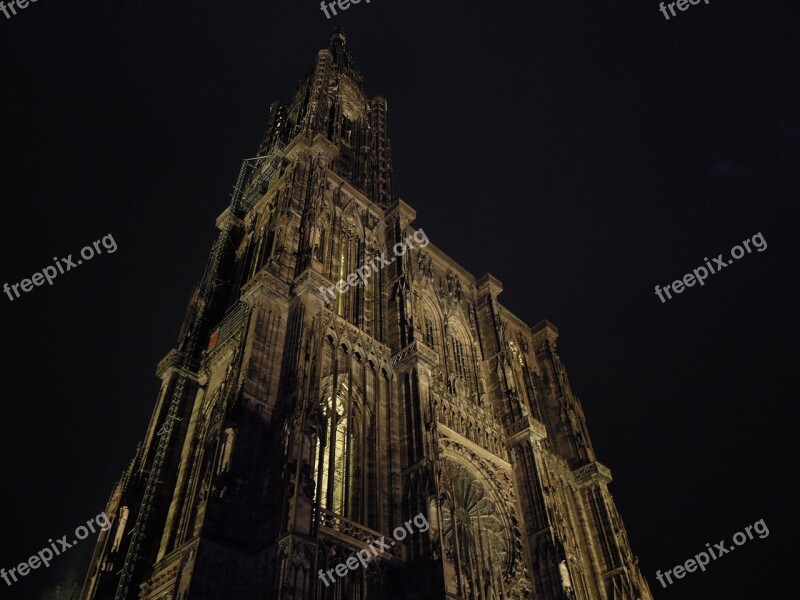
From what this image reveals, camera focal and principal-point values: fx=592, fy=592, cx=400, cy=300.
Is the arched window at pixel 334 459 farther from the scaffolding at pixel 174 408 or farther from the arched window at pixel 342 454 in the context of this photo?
the scaffolding at pixel 174 408

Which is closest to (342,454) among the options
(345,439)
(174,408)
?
(345,439)

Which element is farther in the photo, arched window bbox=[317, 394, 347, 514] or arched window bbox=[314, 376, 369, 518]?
arched window bbox=[314, 376, 369, 518]

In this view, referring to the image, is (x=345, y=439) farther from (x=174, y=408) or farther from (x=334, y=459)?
(x=174, y=408)

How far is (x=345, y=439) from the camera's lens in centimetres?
2267

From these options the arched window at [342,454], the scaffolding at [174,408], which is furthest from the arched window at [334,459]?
the scaffolding at [174,408]

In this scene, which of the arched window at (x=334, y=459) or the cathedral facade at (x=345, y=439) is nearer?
the cathedral facade at (x=345, y=439)

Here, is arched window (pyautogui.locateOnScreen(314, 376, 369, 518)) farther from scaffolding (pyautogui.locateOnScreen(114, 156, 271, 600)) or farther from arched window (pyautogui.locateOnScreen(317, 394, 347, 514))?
scaffolding (pyautogui.locateOnScreen(114, 156, 271, 600))

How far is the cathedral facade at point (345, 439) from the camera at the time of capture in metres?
18.1

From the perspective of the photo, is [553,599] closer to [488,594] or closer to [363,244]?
[488,594]

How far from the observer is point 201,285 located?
31.6 m

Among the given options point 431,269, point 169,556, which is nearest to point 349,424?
point 169,556

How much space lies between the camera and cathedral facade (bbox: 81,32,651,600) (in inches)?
713

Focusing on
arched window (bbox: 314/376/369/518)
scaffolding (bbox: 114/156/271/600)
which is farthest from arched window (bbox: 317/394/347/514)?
scaffolding (bbox: 114/156/271/600)

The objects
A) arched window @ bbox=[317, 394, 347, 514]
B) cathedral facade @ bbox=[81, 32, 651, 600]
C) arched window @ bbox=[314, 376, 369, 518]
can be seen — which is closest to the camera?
cathedral facade @ bbox=[81, 32, 651, 600]
